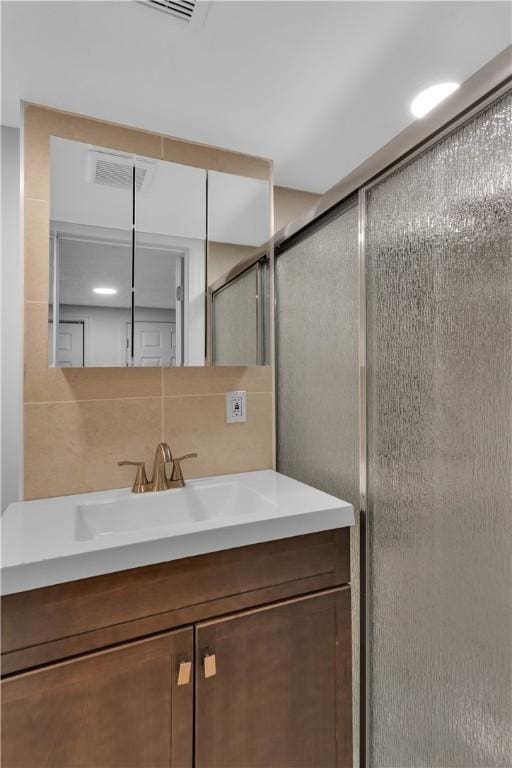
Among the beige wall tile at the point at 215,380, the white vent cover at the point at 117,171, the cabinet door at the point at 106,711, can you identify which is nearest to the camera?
the cabinet door at the point at 106,711

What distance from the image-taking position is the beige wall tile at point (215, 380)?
1.56m

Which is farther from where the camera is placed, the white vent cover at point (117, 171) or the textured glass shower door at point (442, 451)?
the white vent cover at point (117, 171)

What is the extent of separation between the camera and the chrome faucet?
4.70 feet

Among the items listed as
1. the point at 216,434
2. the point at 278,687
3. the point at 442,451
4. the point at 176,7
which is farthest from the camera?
the point at 216,434

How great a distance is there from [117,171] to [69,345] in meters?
0.61

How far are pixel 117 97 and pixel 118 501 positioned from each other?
1298 mm

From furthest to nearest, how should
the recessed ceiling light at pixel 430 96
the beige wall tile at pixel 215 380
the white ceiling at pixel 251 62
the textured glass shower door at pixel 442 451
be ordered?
the beige wall tile at pixel 215 380
the recessed ceiling light at pixel 430 96
the white ceiling at pixel 251 62
the textured glass shower door at pixel 442 451

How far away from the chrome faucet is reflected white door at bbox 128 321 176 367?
302 mm

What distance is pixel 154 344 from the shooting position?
1.45m

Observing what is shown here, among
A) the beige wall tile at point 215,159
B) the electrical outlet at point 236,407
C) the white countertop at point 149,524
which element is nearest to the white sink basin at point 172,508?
the white countertop at point 149,524

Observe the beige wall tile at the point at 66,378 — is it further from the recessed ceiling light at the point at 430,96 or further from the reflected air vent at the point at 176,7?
the recessed ceiling light at the point at 430,96

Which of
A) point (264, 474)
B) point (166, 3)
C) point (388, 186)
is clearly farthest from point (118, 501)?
point (166, 3)

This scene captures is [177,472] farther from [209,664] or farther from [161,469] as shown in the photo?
[209,664]

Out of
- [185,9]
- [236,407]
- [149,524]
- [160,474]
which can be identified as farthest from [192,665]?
[185,9]
